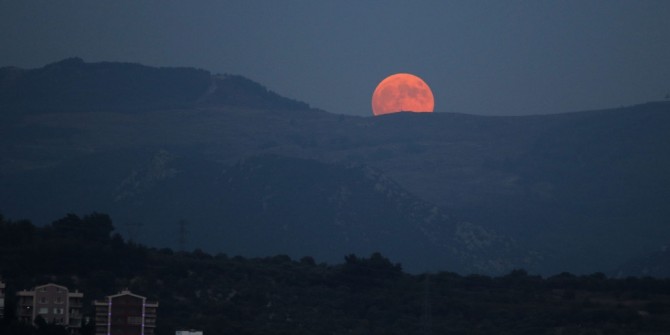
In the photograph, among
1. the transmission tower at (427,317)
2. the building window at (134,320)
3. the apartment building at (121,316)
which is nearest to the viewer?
the apartment building at (121,316)

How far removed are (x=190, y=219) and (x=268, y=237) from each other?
12643 millimetres

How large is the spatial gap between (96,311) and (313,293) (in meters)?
30.1

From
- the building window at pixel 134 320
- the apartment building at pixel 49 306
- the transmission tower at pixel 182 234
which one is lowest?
the building window at pixel 134 320

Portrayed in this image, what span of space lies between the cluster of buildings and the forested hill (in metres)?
5.08

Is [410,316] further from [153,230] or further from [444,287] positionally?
[153,230]

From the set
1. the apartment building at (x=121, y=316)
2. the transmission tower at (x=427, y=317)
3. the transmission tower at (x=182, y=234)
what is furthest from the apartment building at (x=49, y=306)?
the transmission tower at (x=182, y=234)

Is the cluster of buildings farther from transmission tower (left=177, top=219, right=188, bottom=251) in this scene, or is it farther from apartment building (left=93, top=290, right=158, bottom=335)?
transmission tower (left=177, top=219, right=188, bottom=251)

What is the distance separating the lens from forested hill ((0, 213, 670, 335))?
86.4 meters

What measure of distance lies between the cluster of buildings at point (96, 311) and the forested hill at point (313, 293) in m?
5.08

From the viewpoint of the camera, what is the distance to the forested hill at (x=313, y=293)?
86.4m

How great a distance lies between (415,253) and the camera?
193 m

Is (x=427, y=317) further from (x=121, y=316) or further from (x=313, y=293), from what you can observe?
(x=121, y=316)

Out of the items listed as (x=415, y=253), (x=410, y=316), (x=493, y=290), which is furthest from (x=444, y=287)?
(x=415, y=253)

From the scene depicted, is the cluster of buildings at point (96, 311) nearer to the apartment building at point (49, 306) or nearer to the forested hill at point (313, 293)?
the apartment building at point (49, 306)
